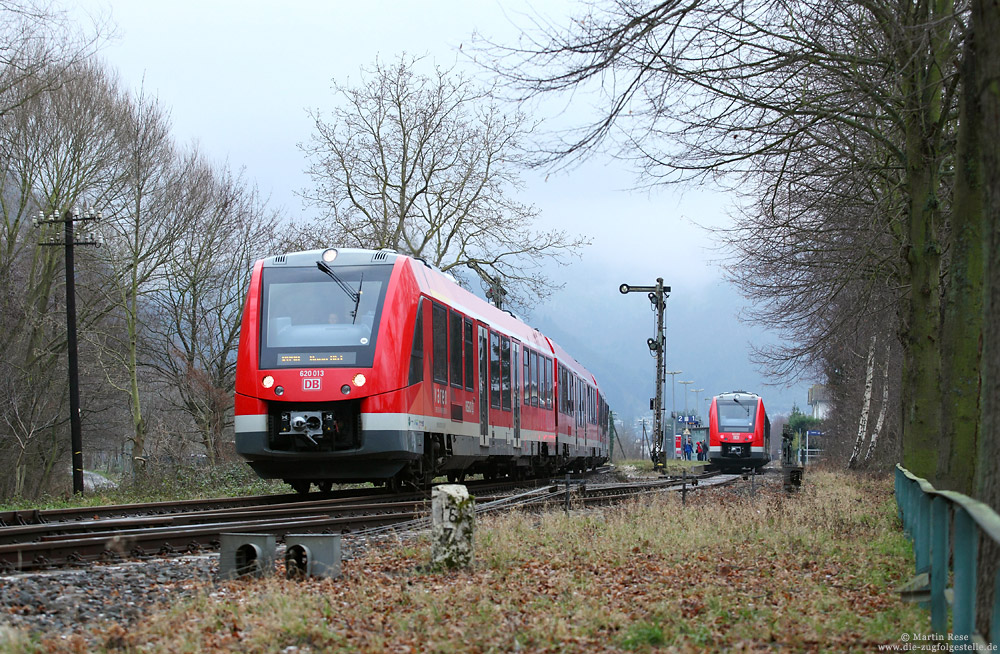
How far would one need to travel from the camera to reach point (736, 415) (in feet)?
138

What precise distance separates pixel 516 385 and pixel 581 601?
48.4ft

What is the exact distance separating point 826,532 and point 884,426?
1148 inches

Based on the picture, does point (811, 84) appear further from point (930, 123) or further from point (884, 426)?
point (884, 426)

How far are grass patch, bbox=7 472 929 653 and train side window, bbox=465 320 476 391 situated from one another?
21.6 feet

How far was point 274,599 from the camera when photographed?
262 inches

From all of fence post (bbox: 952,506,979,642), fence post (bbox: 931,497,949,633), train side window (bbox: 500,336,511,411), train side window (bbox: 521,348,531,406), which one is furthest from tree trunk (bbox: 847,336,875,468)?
fence post (bbox: 952,506,979,642)

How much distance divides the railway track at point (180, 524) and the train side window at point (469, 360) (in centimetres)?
247

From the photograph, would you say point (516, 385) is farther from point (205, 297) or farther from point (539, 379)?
point (205, 297)

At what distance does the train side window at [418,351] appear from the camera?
569 inches

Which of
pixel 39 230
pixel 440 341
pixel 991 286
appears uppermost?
pixel 39 230

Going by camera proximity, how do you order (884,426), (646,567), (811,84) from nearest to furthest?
1. (646,567)
2. (811,84)
3. (884,426)

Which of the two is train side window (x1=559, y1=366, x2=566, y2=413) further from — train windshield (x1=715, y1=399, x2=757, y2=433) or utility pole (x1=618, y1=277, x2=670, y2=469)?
train windshield (x1=715, y1=399, x2=757, y2=433)

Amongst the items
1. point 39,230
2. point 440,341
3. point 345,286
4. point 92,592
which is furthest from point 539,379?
point 39,230

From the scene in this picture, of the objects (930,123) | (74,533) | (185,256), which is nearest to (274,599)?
(74,533)
